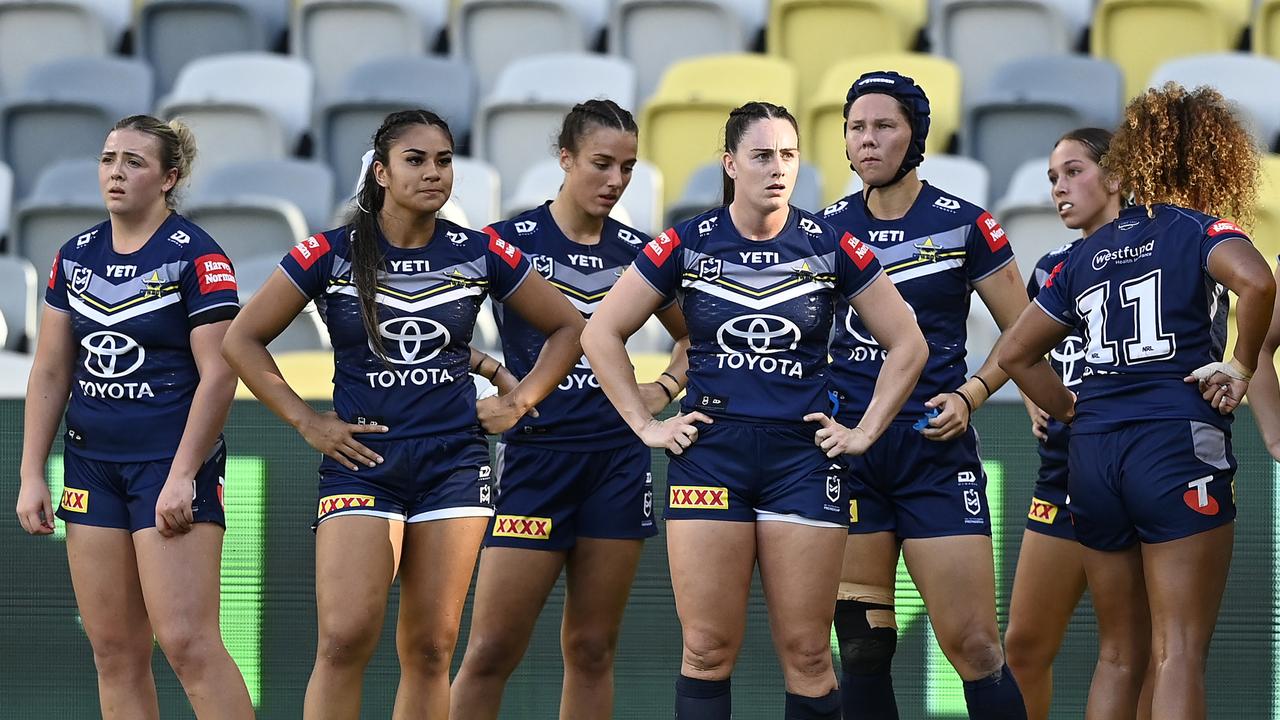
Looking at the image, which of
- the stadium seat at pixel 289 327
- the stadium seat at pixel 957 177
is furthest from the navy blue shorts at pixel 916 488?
the stadium seat at pixel 957 177

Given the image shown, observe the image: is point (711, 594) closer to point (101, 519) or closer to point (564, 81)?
point (101, 519)

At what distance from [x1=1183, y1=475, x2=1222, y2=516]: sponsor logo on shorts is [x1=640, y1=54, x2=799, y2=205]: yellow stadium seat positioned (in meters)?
5.76

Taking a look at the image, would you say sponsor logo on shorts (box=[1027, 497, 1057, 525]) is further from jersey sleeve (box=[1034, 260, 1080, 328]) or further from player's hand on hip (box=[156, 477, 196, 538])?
player's hand on hip (box=[156, 477, 196, 538])

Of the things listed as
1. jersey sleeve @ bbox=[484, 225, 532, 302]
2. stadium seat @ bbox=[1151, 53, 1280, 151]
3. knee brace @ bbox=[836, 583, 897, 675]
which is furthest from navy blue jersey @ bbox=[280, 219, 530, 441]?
stadium seat @ bbox=[1151, 53, 1280, 151]

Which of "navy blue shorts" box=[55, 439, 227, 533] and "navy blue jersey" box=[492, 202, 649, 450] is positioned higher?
"navy blue jersey" box=[492, 202, 649, 450]

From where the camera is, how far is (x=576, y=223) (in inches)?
213

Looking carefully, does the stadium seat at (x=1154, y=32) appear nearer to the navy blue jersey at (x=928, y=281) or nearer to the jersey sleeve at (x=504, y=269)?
the navy blue jersey at (x=928, y=281)

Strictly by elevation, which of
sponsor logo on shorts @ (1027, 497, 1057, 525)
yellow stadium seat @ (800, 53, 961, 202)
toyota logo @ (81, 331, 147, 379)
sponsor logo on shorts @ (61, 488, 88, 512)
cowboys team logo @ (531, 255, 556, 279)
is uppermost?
yellow stadium seat @ (800, 53, 961, 202)

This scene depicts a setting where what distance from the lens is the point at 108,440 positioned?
191 inches

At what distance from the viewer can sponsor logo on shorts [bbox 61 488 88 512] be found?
4820 millimetres

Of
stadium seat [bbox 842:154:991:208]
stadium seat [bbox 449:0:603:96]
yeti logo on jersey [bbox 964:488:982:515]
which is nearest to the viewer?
yeti logo on jersey [bbox 964:488:982:515]

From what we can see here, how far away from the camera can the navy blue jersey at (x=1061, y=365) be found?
546 cm

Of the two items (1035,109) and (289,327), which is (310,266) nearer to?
(289,327)

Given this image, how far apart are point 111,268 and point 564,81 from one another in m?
5.74
